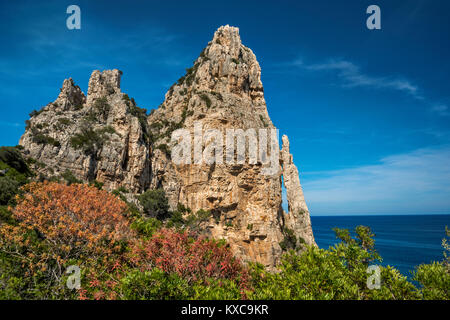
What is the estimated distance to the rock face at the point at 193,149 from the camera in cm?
2678

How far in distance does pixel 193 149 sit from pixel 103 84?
66.9 ft

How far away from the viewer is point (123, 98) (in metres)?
34.2

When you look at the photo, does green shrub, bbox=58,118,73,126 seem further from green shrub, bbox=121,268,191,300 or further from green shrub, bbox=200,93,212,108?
green shrub, bbox=121,268,191,300

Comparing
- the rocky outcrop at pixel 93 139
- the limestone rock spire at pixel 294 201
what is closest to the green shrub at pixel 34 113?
the rocky outcrop at pixel 93 139

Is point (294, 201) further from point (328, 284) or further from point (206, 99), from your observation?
point (328, 284)

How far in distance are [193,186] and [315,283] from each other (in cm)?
2659

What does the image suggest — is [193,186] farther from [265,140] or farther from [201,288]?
[201,288]

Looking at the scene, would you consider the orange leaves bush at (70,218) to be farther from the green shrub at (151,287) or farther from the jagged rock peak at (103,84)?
the jagged rock peak at (103,84)

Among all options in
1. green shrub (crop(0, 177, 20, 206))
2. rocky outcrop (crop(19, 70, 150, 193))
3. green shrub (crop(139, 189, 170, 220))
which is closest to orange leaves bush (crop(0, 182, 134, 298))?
green shrub (crop(0, 177, 20, 206))

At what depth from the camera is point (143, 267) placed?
830 centimetres

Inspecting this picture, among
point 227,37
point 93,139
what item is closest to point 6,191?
point 93,139

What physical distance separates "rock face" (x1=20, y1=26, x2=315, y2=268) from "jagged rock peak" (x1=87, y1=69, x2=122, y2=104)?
0.16 meters

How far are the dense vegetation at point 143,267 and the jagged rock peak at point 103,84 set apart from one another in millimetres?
28800
